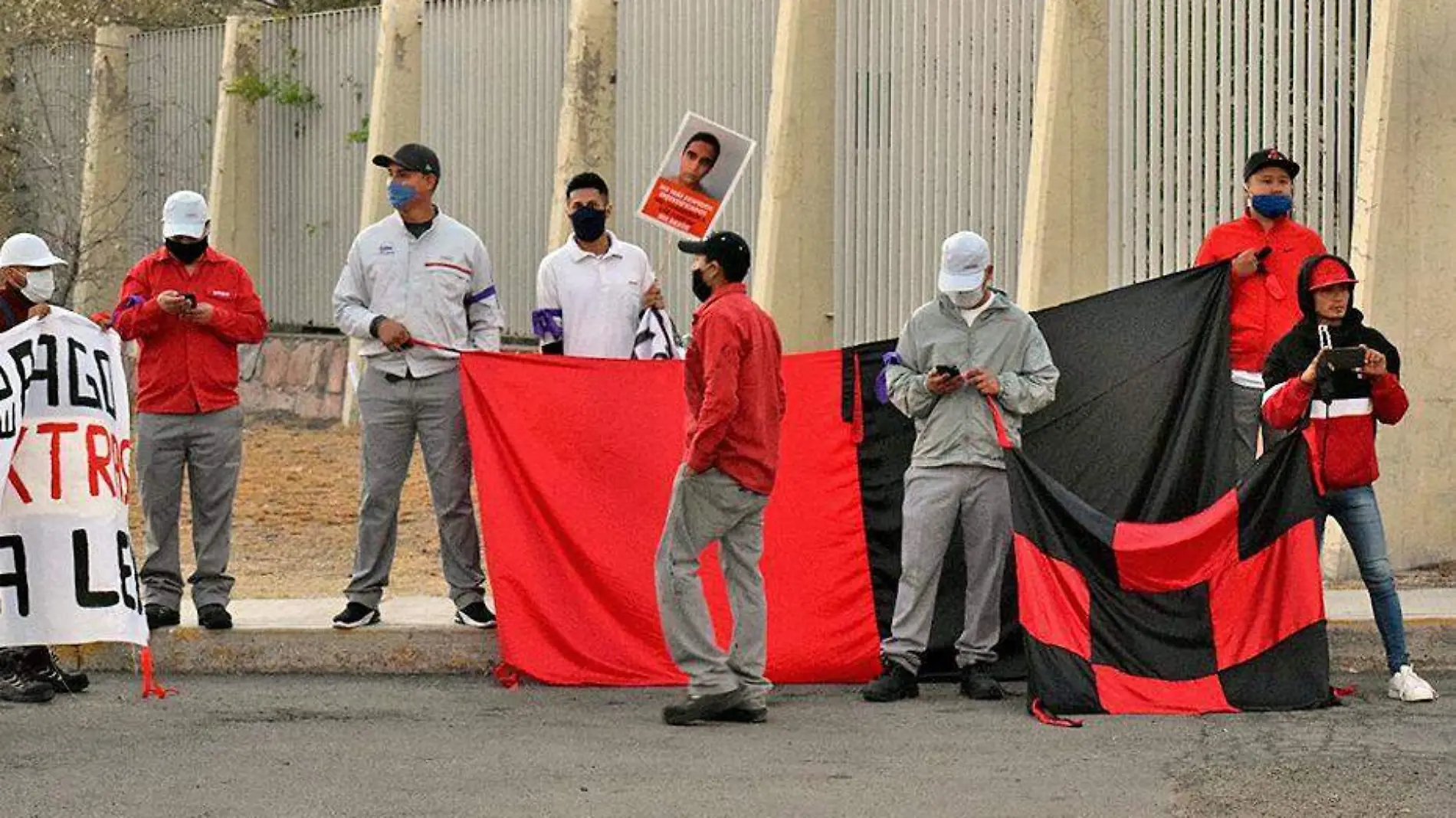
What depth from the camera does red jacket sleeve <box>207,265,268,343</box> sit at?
11352 mm

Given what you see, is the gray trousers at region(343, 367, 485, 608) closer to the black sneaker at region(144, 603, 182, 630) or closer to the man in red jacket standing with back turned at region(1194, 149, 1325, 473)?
the black sneaker at region(144, 603, 182, 630)

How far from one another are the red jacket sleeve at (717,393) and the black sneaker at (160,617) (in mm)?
2815

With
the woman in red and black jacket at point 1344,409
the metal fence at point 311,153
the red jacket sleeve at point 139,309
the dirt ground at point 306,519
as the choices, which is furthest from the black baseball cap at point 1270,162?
the metal fence at point 311,153

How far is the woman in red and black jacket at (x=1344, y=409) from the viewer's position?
10555mm

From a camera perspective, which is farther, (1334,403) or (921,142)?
(921,142)

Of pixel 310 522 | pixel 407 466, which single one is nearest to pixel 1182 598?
pixel 407 466

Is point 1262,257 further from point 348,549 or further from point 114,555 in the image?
point 348,549

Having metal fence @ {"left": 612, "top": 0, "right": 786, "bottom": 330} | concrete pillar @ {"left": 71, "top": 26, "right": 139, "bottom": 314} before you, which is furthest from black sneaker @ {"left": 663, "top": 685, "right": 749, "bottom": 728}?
concrete pillar @ {"left": 71, "top": 26, "right": 139, "bottom": 314}

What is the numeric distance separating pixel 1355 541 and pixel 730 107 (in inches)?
381

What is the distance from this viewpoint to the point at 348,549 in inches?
651

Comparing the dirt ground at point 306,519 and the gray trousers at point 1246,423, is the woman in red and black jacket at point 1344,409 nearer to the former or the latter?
the gray trousers at point 1246,423

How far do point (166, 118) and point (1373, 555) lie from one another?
18972 millimetres

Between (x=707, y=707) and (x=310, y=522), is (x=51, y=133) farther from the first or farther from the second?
(x=707, y=707)

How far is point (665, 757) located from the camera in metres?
9.20
